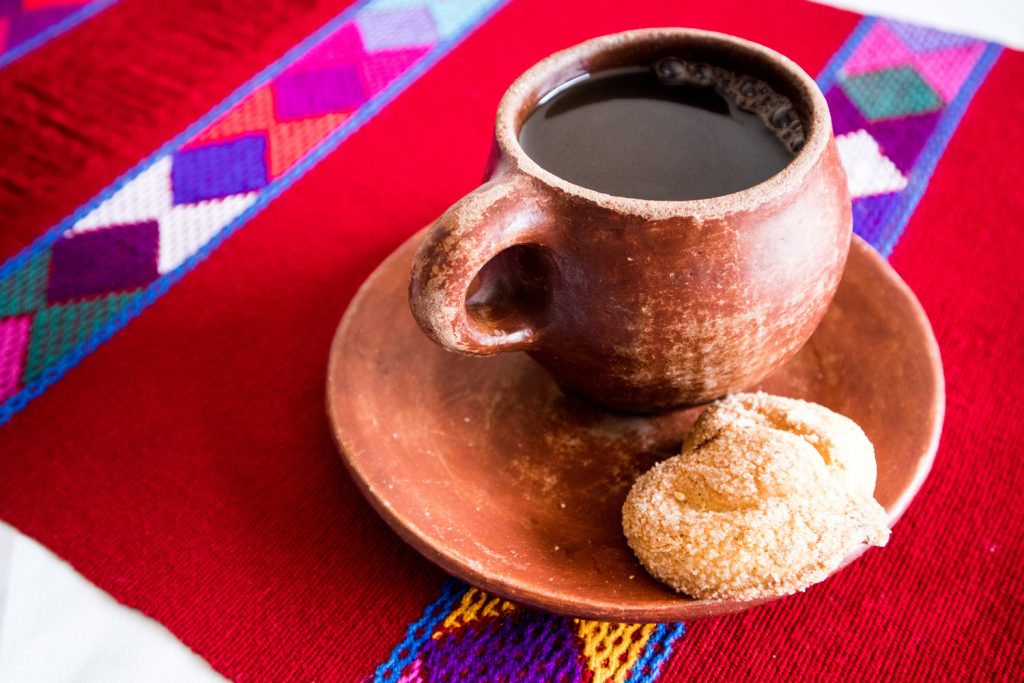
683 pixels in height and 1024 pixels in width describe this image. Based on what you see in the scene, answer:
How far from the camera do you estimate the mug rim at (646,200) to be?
0.48 meters

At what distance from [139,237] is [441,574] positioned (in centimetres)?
49

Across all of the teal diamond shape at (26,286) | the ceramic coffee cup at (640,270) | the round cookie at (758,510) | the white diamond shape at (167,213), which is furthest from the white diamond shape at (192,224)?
the round cookie at (758,510)

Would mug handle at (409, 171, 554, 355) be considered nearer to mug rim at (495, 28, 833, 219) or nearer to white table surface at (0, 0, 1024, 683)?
mug rim at (495, 28, 833, 219)

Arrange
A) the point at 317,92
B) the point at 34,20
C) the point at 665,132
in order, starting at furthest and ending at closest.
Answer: the point at 34,20, the point at 317,92, the point at 665,132

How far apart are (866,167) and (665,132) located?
0.36 m

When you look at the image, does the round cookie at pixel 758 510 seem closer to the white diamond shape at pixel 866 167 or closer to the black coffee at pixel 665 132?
the black coffee at pixel 665 132

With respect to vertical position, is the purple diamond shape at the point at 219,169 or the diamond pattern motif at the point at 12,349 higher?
the purple diamond shape at the point at 219,169

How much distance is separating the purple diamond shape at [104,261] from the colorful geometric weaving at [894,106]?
676 millimetres

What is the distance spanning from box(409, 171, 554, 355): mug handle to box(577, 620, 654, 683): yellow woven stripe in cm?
20

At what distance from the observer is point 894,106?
0.93m

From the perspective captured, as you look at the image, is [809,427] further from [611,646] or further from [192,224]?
[192,224]

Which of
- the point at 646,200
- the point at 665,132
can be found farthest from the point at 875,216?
the point at 646,200

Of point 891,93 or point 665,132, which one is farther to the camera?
point 891,93

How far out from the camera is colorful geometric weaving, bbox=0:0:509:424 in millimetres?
767
